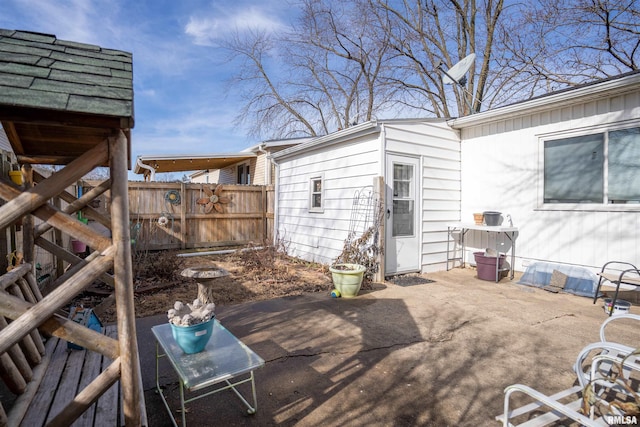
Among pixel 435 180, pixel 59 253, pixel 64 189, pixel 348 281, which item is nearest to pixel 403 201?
pixel 435 180

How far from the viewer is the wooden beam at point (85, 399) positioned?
5.33 ft

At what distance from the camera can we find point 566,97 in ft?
17.1

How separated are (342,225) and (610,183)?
4.35 meters

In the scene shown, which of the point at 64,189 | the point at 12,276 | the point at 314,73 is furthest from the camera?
the point at 314,73

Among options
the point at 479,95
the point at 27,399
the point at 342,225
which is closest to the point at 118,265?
the point at 27,399

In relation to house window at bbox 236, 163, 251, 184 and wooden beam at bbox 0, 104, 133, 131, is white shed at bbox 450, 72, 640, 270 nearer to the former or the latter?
wooden beam at bbox 0, 104, 133, 131

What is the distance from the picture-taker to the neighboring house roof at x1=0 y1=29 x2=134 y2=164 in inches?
58.6

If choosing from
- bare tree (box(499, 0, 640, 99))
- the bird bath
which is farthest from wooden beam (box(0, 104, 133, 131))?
bare tree (box(499, 0, 640, 99))

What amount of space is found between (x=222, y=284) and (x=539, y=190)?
571 cm

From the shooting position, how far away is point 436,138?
679 centimetres

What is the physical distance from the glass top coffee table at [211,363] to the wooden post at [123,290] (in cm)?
27

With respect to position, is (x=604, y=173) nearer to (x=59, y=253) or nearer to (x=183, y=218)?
(x=59, y=253)

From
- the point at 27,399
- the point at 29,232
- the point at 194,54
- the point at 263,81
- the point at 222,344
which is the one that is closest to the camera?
the point at 27,399

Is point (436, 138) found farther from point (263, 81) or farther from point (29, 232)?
point (263, 81)
